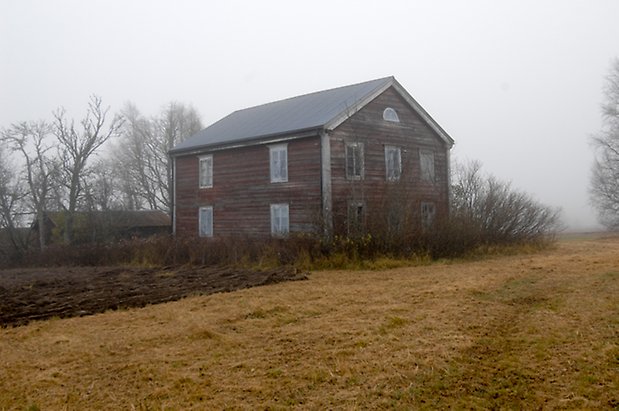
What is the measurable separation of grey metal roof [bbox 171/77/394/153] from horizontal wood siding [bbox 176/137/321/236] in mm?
583

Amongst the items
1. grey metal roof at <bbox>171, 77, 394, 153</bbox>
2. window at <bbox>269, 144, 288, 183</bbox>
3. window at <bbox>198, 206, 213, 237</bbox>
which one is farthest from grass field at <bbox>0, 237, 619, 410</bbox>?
window at <bbox>198, 206, 213, 237</bbox>

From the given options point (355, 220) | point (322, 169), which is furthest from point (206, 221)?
point (355, 220)

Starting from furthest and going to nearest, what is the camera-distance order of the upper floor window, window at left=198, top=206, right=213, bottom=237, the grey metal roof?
1. window at left=198, top=206, right=213, bottom=237
2. the upper floor window
3. the grey metal roof

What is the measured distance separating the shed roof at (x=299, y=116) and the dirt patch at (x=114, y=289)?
6.77 metres

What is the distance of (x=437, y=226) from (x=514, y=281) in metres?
6.54

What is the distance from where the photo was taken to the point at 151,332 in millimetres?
8555

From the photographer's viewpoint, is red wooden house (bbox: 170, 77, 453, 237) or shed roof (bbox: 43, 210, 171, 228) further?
shed roof (bbox: 43, 210, 171, 228)

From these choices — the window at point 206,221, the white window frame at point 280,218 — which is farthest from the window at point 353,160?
the window at point 206,221

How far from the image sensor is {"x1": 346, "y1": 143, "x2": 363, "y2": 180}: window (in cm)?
2111

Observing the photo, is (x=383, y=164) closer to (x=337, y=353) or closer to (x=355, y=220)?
(x=355, y=220)

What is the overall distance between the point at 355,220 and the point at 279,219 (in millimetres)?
4694

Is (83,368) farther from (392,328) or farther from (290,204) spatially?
(290,204)

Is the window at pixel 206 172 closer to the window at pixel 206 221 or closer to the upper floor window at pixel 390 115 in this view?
the window at pixel 206 221

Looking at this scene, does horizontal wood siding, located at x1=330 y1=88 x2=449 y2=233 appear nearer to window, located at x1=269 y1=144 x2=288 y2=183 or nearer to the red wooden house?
the red wooden house
